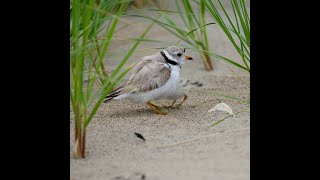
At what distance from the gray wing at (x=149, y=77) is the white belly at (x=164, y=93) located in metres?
0.03

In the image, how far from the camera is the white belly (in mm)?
4207

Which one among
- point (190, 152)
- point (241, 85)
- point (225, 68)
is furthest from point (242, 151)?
point (225, 68)

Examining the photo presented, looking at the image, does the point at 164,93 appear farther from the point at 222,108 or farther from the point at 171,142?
the point at 171,142

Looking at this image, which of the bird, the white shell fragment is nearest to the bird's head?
the bird

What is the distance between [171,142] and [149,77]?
2.94 ft

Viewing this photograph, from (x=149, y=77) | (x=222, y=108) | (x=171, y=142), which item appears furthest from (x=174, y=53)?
(x=171, y=142)

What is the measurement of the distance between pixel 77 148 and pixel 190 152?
62 centimetres

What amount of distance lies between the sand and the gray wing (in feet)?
0.66

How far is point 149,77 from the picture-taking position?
167 inches

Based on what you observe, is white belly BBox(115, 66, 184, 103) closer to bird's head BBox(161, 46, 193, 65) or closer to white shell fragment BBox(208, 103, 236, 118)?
bird's head BBox(161, 46, 193, 65)

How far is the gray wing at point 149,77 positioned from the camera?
13.8ft

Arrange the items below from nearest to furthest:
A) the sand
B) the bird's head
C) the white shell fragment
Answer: the sand < the white shell fragment < the bird's head

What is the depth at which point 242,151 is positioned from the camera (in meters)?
3.18

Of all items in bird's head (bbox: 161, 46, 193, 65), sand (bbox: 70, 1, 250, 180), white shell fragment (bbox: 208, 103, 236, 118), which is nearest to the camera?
sand (bbox: 70, 1, 250, 180)
